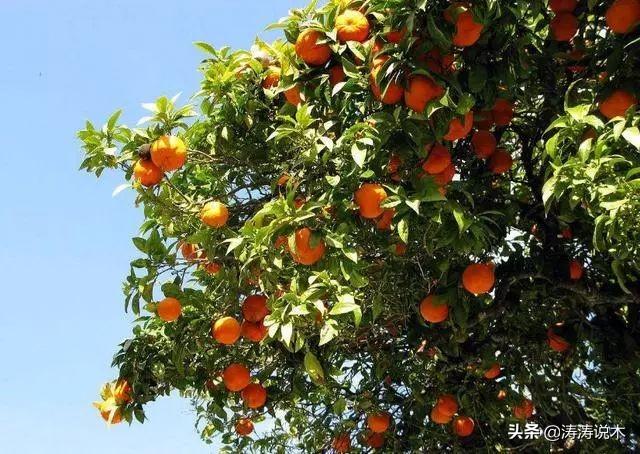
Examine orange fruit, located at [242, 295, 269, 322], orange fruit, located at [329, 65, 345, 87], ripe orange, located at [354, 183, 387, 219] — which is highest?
orange fruit, located at [329, 65, 345, 87]

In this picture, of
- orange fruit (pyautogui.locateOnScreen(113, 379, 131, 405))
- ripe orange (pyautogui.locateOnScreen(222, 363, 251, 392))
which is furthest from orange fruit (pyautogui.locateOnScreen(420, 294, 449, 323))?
orange fruit (pyautogui.locateOnScreen(113, 379, 131, 405))

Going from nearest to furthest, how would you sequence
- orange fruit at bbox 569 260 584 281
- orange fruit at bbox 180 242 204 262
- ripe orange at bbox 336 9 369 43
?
ripe orange at bbox 336 9 369 43, orange fruit at bbox 569 260 584 281, orange fruit at bbox 180 242 204 262

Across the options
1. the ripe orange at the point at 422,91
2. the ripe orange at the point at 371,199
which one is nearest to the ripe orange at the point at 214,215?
the ripe orange at the point at 371,199

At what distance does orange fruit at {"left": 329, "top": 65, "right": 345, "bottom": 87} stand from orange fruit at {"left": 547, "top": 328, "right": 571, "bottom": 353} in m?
2.22

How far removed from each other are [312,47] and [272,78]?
66 centimetres

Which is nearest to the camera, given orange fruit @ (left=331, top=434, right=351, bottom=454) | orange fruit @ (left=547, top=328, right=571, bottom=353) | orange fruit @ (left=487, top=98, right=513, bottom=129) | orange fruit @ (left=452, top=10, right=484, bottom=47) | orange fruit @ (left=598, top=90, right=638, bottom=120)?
orange fruit @ (left=598, top=90, right=638, bottom=120)

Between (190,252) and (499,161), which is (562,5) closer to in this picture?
(499,161)

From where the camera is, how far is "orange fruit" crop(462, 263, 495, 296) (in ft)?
11.7

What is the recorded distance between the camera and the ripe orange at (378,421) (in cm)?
467

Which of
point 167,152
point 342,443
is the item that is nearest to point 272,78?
point 167,152

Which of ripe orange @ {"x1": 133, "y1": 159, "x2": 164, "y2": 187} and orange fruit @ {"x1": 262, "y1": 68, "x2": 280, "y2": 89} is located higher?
orange fruit @ {"x1": 262, "y1": 68, "x2": 280, "y2": 89}

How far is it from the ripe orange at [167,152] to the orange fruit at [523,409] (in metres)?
2.76

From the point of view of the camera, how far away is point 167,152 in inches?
139

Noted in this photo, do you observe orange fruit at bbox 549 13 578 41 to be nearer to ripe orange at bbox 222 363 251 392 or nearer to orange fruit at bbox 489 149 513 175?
orange fruit at bbox 489 149 513 175
